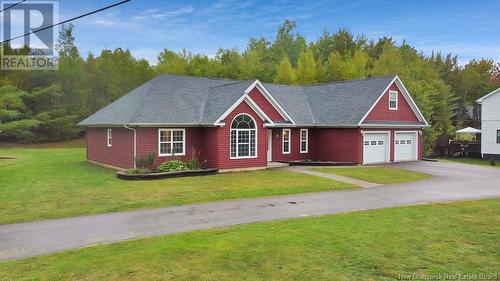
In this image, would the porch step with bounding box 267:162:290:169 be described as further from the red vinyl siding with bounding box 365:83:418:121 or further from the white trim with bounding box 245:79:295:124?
the red vinyl siding with bounding box 365:83:418:121

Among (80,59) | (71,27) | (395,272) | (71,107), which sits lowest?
(395,272)

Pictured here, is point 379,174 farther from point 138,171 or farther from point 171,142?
point 138,171

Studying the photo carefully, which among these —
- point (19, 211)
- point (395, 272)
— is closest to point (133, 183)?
point (19, 211)

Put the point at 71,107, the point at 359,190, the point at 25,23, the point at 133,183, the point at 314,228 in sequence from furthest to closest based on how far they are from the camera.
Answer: the point at 71,107
the point at 25,23
the point at 133,183
the point at 359,190
the point at 314,228

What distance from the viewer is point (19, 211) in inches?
523

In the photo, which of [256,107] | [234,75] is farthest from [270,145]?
[234,75]

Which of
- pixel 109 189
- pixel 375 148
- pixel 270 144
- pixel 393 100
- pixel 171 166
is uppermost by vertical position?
pixel 393 100

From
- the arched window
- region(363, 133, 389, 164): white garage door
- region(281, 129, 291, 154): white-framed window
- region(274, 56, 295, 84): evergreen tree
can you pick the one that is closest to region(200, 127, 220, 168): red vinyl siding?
the arched window

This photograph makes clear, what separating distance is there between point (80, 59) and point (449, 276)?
66.3m

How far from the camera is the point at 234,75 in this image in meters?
56.8

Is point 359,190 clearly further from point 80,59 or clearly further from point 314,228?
point 80,59

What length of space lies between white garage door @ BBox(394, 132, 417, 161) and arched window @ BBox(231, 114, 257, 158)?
12.0 m

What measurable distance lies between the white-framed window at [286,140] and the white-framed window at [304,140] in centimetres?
119

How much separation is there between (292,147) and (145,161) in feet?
35.8
